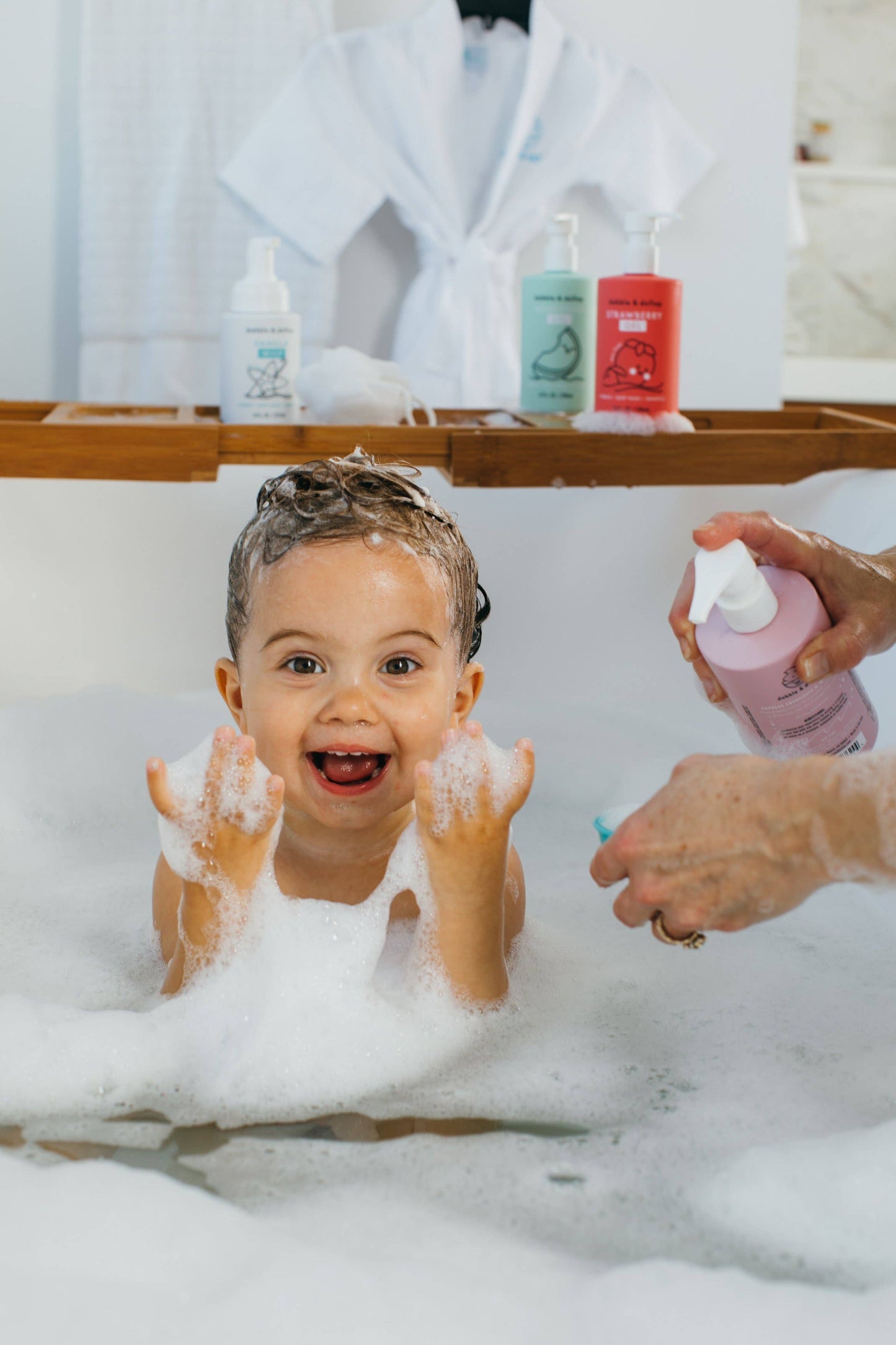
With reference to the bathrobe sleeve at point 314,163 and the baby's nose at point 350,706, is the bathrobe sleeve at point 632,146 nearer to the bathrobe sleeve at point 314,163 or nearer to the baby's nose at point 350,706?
the bathrobe sleeve at point 314,163

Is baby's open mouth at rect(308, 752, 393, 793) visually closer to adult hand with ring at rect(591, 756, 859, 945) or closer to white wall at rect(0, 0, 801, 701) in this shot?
adult hand with ring at rect(591, 756, 859, 945)

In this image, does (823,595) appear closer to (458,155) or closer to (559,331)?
(559,331)

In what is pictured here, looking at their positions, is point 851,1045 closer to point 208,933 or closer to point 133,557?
point 208,933

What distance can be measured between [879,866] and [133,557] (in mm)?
1071

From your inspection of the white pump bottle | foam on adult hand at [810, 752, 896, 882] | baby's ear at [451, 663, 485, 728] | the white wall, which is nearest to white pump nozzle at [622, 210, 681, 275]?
the white wall

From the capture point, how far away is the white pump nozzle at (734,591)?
3.19 ft

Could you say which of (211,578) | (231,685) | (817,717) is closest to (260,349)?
(211,578)

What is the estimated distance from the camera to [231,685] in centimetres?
127

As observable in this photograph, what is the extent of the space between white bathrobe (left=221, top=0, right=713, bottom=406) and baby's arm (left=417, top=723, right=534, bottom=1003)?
4.30ft

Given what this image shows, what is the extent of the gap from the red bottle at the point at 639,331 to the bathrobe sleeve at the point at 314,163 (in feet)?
2.46

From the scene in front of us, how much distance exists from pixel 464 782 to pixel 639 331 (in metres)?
0.73

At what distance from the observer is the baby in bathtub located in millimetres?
1100

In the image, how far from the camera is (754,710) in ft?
3.51

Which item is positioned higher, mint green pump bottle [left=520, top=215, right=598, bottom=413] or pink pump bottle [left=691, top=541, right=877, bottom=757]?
mint green pump bottle [left=520, top=215, right=598, bottom=413]
